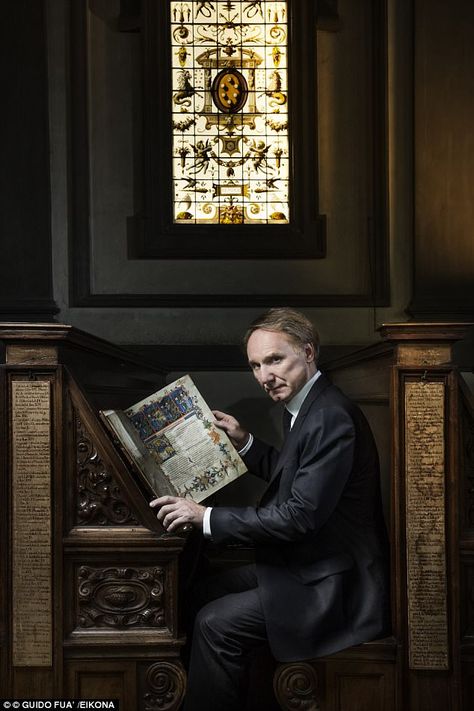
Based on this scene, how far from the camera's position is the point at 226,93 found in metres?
6.12

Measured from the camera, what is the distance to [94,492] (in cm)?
306

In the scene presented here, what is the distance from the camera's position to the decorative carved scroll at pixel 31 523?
2.99 metres

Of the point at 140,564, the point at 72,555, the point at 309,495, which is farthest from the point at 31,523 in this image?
the point at 309,495

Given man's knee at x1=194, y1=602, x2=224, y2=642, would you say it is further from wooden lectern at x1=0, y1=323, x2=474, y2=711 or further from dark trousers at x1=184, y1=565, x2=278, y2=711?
wooden lectern at x1=0, y1=323, x2=474, y2=711

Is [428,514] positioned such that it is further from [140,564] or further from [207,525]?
[140,564]

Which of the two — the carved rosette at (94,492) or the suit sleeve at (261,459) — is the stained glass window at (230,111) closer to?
the suit sleeve at (261,459)

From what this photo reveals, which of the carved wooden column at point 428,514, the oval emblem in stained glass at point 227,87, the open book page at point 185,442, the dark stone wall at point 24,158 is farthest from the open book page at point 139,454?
the oval emblem in stained glass at point 227,87

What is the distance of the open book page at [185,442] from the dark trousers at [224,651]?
1.75 feet

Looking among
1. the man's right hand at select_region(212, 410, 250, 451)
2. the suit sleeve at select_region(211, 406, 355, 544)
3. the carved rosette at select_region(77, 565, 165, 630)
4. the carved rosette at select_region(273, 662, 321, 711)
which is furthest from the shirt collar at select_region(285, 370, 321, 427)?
the carved rosette at select_region(273, 662, 321, 711)

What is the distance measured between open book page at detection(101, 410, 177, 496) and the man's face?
54 cm

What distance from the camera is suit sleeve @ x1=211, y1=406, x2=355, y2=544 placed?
2969 millimetres

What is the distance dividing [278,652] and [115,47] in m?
4.58

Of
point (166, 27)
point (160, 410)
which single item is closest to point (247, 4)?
point (166, 27)

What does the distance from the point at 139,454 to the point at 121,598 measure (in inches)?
21.3
